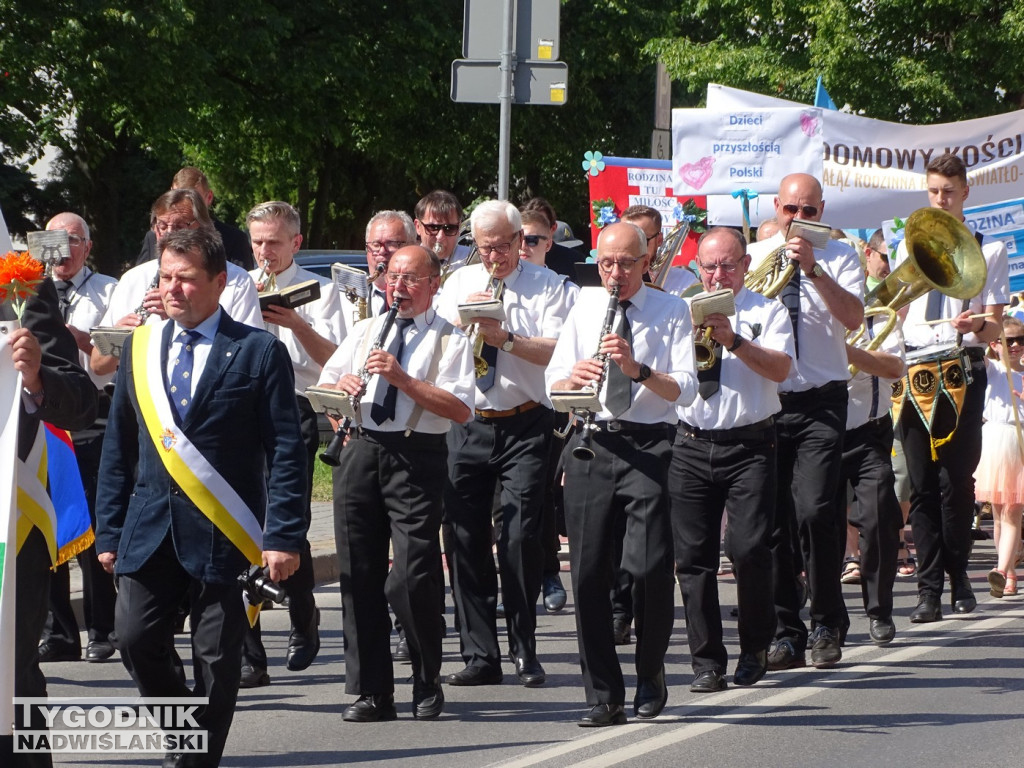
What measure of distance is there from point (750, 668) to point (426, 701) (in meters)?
1.55

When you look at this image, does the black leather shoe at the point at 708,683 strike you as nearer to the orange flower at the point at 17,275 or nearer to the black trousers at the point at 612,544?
the black trousers at the point at 612,544

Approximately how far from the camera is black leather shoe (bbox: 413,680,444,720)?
23.3 ft

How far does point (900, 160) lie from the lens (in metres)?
13.1

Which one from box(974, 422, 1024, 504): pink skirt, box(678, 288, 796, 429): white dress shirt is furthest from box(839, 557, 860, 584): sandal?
box(678, 288, 796, 429): white dress shirt

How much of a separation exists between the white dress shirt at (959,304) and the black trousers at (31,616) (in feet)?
17.2

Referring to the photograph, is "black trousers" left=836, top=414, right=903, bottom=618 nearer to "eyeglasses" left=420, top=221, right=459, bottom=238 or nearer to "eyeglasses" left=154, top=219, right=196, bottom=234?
"eyeglasses" left=420, top=221, right=459, bottom=238

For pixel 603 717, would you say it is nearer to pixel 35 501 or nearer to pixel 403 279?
pixel 403 279

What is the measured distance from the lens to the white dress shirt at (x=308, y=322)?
8352 mm

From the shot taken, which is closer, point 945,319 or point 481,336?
point 481,336

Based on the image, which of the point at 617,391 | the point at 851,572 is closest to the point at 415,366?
the point at 617,391

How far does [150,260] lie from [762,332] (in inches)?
117

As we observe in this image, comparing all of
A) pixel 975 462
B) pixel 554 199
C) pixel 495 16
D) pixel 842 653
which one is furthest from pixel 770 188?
pixel 554 199

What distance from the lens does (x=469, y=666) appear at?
25.9 feet

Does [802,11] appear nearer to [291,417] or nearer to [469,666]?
[469,666]
